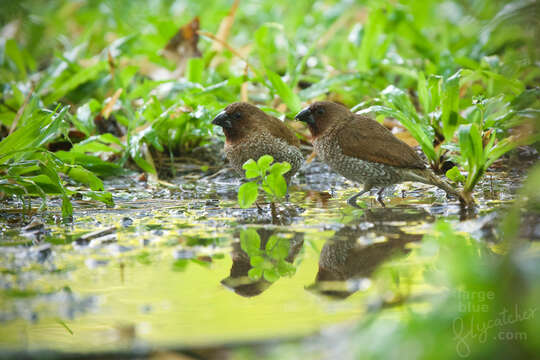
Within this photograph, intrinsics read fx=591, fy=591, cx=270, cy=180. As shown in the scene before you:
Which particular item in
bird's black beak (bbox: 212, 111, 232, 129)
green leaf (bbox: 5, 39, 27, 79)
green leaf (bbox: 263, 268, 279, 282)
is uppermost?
green leaf (bbox: 5, 39, 27, 79)

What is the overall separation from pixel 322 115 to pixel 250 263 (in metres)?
1.79

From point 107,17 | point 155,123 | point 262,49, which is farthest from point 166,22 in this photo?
point 107,17

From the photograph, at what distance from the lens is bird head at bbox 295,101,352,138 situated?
12.4ft

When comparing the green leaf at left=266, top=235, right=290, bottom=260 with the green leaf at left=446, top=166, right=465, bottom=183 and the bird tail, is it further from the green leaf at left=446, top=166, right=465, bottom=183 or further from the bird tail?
the green leaf at left=446, top=166, right=465, bottom=183

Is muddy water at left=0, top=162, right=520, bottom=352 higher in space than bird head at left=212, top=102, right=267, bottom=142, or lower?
lower

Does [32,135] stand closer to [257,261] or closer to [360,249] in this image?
[257,261]

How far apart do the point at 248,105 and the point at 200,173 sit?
0.84 m

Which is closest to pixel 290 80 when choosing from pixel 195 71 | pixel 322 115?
pixel 195 71

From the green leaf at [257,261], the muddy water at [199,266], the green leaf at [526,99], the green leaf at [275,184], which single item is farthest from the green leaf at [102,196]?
the green leaf at [526,99]

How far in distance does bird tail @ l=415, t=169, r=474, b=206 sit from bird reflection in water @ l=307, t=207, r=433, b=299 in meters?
0.23

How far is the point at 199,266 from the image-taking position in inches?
88.0

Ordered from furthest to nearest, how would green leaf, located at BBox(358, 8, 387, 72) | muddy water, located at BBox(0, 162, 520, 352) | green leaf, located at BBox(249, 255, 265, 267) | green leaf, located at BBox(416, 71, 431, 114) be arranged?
green leaf, located at BBox(358, 8, 387, 72) → green leaf, located at BBox(416, 71, 431, 114) → green leaf, located at BBox(249, 255, 265, 267) → muddy water, located at BBox(0, 162, 520, 352)

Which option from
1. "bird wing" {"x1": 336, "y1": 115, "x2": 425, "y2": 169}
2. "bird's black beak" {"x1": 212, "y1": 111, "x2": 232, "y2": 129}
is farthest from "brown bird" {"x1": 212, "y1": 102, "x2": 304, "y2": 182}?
"bird wing" {"x1": 336, "y1": 115, "x2": 425, "y2": 169}

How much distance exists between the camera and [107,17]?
A: 332 inches
